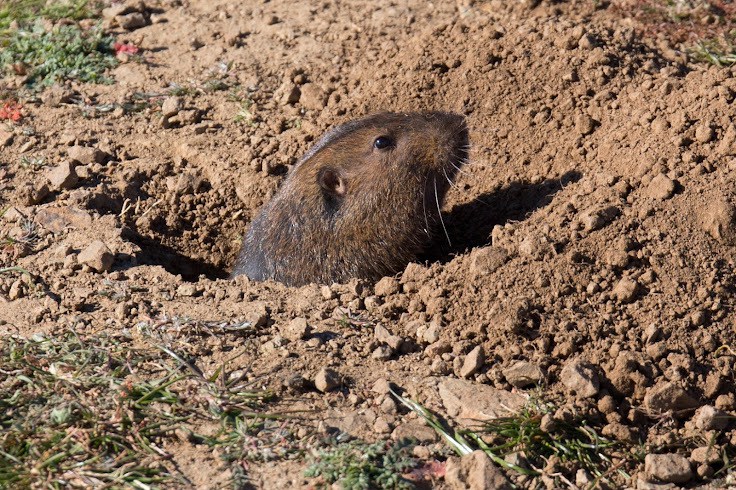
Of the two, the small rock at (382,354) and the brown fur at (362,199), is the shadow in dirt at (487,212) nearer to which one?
the brown fur at (362,199)

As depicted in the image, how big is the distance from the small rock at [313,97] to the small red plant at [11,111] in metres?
1.88

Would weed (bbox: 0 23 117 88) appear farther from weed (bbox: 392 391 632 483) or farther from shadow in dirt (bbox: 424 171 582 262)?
weed (bbox: 392 391 632 483)

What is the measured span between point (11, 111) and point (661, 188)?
4.25 metres

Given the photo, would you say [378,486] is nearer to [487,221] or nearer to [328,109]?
[487,221]

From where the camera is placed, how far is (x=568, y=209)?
196 inches

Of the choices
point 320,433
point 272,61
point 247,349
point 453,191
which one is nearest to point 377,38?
point 272,61

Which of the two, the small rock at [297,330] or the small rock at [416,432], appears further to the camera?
the small rock at [297,330]

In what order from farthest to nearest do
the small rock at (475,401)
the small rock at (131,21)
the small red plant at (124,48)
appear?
the small rock at (131,21)
the small red plant at (124,48)
the small rock at (475,401)

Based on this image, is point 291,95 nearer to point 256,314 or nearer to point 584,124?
point 584,124

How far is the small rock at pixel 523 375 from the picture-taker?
13.4 feet

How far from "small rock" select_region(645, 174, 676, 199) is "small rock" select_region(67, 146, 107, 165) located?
3433 mm

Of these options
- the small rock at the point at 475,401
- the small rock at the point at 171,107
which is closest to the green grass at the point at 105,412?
the small rock at the point at 475,401

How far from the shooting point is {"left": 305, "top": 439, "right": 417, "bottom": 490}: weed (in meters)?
3.61

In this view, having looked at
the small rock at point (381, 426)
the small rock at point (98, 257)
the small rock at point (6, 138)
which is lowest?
the small rock at point (6, 138)
